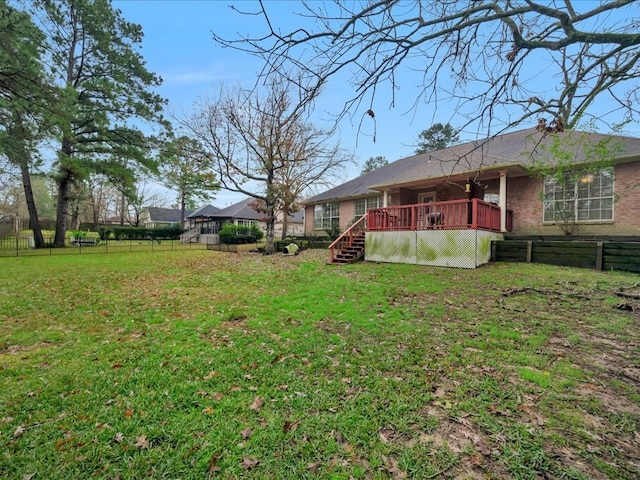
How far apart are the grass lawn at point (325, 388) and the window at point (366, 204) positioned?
1139 cm

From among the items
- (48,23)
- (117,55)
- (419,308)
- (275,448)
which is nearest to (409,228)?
(419,308)

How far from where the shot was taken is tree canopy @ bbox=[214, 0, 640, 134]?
244 cm

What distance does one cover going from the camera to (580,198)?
10.4m

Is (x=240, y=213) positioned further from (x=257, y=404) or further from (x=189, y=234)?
(x=257, y=404)

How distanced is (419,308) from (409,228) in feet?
19.8

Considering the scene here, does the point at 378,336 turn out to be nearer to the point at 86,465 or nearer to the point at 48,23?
the point at 86,465

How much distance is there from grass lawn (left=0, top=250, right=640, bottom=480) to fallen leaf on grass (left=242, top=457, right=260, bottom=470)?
0.02 m

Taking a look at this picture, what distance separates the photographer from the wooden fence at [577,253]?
779 centimetres

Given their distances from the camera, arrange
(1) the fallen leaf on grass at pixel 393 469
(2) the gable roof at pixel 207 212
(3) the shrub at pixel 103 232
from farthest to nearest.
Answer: (2) the gable roof at pixel 207 212 < (3) the shrub at pixel 103 232 < (1) the fallen leaf on grass at pixel 393 469

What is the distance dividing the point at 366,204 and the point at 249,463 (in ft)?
53.7

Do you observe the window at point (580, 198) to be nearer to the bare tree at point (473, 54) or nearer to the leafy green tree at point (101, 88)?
the bare tree at point (473, 54)

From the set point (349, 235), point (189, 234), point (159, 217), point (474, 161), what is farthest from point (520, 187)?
point (159, 217)

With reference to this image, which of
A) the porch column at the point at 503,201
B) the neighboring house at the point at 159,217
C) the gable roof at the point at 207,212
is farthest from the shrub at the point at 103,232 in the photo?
the porch column at the point at 503,201

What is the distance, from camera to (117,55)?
57.2 ft
